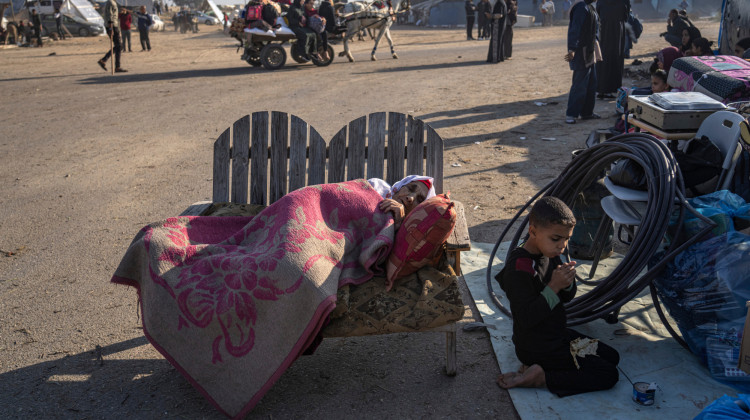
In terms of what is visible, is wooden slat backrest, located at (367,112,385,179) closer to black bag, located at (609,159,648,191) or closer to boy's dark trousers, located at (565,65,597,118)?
black bag, located at (609,159,648,191)

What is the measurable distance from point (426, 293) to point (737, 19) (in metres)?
11.4

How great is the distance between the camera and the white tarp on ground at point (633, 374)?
3072 mm

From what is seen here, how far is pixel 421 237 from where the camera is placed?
3312 millimetres

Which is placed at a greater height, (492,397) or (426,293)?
(426,293)

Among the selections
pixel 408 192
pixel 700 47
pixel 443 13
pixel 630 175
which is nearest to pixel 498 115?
pixel 700 47

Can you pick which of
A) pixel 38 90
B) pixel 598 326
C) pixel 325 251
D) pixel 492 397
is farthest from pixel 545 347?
pixel 38 90

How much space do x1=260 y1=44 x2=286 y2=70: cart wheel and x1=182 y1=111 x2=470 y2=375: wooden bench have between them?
42.4ft

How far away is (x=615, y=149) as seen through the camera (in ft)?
13.0

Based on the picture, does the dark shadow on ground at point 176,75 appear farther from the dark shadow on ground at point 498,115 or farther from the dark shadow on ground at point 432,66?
the dark shadow on ground at point 498,115

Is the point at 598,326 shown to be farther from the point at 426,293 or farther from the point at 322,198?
the point at 322,198

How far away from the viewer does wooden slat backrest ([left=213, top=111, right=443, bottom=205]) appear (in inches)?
181

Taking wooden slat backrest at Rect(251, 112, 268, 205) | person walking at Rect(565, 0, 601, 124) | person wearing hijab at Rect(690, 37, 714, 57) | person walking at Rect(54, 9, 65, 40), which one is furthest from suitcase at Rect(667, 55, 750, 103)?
person walking at Rect(54, 9, 65, 40)

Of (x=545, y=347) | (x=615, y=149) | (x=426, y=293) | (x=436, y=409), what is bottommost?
(x=436, y=409)

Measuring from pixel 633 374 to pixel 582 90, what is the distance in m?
6.86
